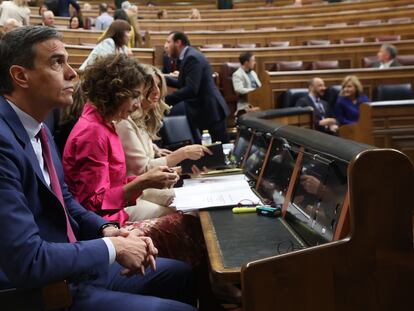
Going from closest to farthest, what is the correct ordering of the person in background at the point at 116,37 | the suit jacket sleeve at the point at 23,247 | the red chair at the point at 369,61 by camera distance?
the suit jacket sleeve at the point at 23,247 < the person in background at the point at 116,37 < the red chair at the point at 369,61

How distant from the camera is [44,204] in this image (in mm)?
1082

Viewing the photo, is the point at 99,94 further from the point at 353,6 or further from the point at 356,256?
the point at 353,6

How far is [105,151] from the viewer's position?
5.27ft

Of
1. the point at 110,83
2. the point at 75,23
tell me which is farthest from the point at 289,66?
the point at 110,83

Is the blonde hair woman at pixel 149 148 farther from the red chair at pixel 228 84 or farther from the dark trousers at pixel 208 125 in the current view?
the red chair at pixel 228 84

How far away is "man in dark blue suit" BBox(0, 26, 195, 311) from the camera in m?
0.93

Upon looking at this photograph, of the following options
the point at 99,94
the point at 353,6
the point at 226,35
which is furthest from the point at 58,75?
the point at 353,6

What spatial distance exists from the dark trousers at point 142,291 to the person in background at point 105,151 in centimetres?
24

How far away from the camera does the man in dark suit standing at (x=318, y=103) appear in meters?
4.16

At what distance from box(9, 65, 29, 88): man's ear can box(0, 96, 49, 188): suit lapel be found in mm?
48

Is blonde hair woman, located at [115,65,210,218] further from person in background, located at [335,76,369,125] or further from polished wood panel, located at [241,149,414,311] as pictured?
person in background, located at [335,76,369,125]

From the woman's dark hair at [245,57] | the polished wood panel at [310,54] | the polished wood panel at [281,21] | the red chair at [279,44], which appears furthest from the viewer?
the polished wood panel at [281,21]

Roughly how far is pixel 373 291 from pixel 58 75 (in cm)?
76

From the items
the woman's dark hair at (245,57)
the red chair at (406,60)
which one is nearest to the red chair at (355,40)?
the red chair at (406,60)
